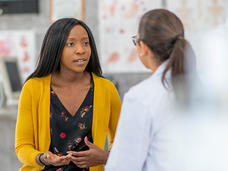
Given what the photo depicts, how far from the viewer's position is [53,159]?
40.4 inches

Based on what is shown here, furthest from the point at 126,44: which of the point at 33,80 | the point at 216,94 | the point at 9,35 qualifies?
the point at 216,94

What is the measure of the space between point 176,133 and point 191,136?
0.04 meters

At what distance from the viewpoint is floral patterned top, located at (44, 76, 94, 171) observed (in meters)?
1.11

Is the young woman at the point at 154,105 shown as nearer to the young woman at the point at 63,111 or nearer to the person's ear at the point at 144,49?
the person's ear at the point at 144,49

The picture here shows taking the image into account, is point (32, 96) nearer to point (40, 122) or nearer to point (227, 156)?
point (40, 122)

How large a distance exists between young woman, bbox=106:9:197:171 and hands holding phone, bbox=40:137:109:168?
0.86ft

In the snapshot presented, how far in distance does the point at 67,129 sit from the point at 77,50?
277mm

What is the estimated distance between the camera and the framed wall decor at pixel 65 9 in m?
2.68

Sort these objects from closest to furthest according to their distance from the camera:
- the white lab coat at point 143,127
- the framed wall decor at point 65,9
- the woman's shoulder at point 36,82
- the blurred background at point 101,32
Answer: the white lab coat at point 143,127 → the woman's shoulder at point 36,82 → the blurred background at point 101,32 → the framed wall decor at point 65,9

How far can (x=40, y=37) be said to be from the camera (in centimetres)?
276

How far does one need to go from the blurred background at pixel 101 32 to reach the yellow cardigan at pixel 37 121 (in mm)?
1176

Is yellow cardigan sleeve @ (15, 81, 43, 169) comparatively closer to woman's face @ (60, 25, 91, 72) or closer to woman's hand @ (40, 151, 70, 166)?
woman's hand @ (40, 151, 70, 166)


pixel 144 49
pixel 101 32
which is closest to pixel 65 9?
pixel 101 32

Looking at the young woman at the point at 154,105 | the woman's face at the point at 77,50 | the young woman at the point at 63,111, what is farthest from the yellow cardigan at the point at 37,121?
the young woman at the point at 154,105
